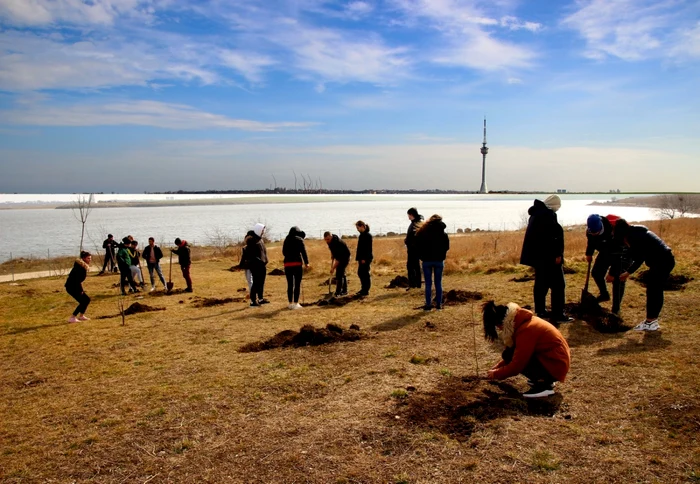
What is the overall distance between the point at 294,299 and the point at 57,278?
623 inches

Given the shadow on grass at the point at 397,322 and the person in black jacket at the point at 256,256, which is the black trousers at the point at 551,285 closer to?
the shadow on grass at the point at 397,322

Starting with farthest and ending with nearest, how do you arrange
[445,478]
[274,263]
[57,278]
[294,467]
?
[274,263], [57,278], [294,467], [445,478]

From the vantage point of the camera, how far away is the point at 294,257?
11.3 metres

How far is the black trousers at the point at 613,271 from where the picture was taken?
8547mm

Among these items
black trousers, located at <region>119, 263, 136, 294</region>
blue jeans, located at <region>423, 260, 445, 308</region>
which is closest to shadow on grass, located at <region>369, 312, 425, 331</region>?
blue jeans, located at <region>423, 260, 445, 308</region>

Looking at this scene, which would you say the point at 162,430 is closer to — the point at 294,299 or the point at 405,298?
the point at 294,299

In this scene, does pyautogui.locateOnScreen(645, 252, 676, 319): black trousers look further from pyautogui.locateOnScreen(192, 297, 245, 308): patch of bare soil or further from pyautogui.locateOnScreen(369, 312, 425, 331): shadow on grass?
pyautogui.locateOnScreen(192, 297, 245, 308): patch of bare soil

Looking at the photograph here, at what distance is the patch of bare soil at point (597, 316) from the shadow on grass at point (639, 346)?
54 centimetres

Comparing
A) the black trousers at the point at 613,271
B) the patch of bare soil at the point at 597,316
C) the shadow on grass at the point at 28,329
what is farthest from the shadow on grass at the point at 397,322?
the shadow on grass at the point at 28,329

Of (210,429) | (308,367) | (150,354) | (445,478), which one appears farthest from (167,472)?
(150,354)

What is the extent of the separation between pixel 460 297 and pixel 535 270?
9.81ft

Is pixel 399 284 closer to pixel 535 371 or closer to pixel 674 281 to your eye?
pixel 674 281

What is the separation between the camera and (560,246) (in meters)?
8.01

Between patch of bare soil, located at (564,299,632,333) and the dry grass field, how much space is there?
0.61ft
